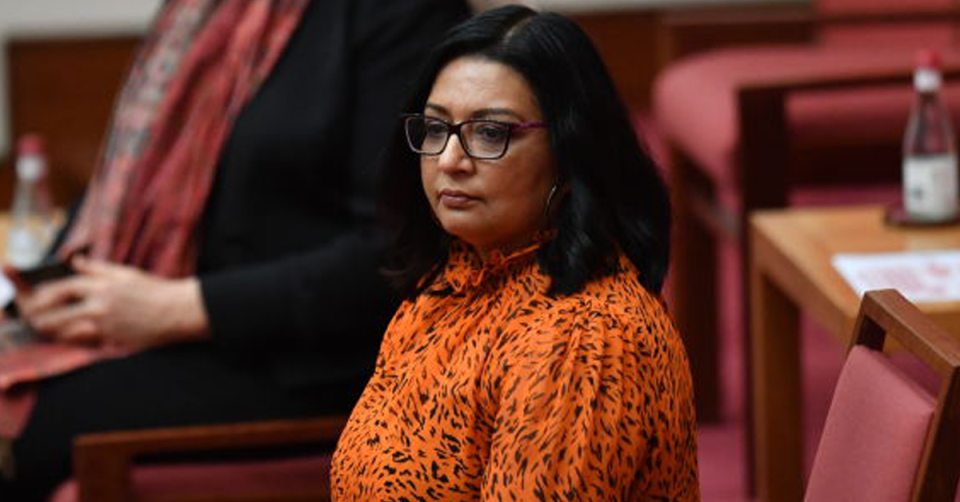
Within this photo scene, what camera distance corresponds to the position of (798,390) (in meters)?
2.72

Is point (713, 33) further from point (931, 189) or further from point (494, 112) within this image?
point (494, 112)

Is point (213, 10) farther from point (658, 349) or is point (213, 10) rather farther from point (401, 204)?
point (658, 349)

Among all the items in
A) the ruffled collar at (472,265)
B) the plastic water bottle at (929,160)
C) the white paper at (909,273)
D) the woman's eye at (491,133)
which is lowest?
the white paper at (909,273)

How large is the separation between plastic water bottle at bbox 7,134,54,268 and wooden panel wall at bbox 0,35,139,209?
2.48 metres

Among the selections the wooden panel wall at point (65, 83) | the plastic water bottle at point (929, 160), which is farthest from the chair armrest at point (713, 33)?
the wooden panel wall at point (65, 83)

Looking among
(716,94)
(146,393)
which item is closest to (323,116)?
(146,393)

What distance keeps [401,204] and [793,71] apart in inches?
75.9

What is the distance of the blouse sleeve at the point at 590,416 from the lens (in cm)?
147

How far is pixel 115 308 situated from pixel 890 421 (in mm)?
1284

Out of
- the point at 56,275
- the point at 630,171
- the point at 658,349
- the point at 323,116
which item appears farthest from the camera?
the point at 56,275

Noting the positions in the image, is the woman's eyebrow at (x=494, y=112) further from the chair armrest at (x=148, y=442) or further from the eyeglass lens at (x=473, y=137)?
the chair armrest at (x=148, y=442)

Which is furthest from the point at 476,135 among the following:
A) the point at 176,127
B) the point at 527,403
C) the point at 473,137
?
the point at 176,127

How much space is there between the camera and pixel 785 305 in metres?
2.71

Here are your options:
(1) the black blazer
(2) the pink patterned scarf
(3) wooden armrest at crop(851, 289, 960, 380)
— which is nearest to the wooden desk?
(1) the black blazer
